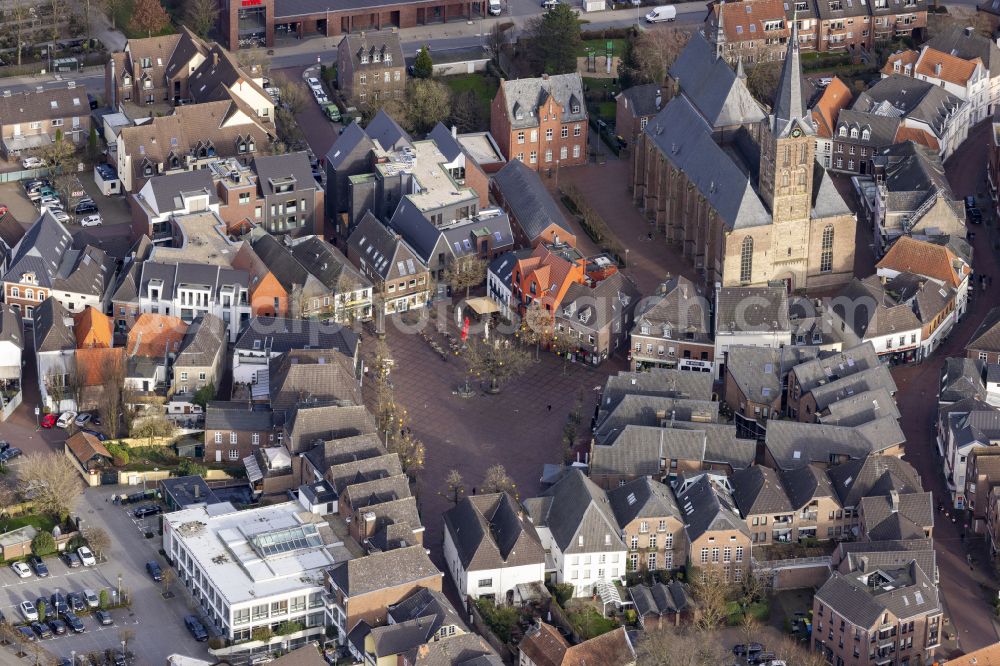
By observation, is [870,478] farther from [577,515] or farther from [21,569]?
[21,569]

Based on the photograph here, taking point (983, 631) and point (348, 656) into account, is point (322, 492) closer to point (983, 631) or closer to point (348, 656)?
point (348, 656)

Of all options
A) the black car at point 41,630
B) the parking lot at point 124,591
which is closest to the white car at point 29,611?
the parking lot at point 124,591

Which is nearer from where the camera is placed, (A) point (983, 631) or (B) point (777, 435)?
(A) point (983, 631)

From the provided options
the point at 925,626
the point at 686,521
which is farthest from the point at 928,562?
the point at 686,521

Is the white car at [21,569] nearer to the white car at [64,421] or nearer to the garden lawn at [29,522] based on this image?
the garden lawn at [29,522]

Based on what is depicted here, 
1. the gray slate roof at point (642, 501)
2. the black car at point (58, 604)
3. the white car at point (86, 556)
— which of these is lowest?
the black car at point (58, 604)

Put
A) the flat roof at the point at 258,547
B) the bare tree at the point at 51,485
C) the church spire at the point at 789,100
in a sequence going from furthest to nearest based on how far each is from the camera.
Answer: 1. the church spire at the point at 789,100
2. the bare tree at the point at 51,485
3. the flat roof at the point at 258,547
